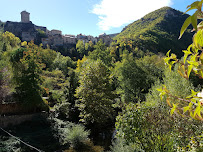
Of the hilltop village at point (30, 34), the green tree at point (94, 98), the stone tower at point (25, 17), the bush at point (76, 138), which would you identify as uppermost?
the stone tower at point (25, 17)

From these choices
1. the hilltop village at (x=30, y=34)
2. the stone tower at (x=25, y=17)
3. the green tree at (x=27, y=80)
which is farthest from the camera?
the stone tower at (x=25, y=17)

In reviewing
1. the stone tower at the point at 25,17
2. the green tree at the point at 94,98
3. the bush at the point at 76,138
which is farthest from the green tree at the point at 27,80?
the stone tower at the point at 25,17

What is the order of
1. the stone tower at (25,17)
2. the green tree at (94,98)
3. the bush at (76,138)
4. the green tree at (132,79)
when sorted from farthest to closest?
1. the stone tower at (25,17)
2. the green tree at (132,79)
3. the green tree at (94,98)
4. the bush at (76,138)

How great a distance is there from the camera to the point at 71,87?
54.5 feet

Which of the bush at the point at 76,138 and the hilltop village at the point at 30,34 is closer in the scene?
the bush at the point at 76,138

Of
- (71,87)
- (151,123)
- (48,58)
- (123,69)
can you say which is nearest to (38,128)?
(71,87)

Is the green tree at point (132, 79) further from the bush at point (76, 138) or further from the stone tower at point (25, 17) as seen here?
the stone tower at point (25, 17)

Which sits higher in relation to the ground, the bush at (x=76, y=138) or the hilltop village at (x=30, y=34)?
the hilltop village at (x=30, y=34)

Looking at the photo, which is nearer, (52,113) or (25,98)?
(25,98)

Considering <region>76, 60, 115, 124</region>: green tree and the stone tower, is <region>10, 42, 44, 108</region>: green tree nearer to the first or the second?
<region>76, 60, 115, 124</region>: green tree

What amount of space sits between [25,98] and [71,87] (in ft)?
16.5

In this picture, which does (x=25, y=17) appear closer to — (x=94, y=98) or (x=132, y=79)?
(x=132, y=79)

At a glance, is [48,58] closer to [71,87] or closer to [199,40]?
[71,87]

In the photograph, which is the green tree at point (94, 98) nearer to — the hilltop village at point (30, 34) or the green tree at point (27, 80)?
the green tree at point (27, 80)
